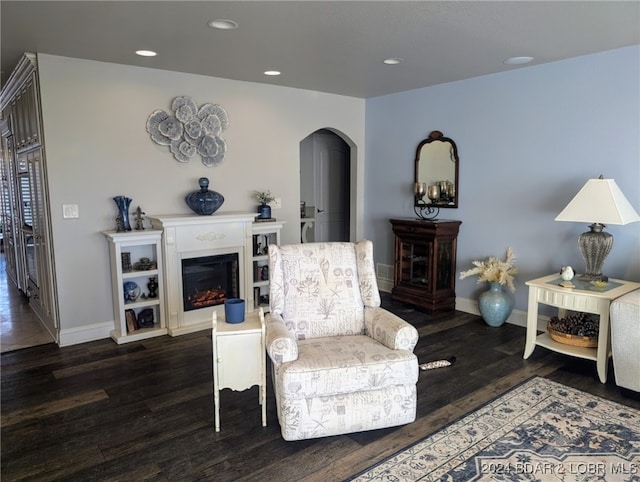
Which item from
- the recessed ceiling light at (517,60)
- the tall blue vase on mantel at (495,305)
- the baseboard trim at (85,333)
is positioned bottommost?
the baseboard trim at (85,333)

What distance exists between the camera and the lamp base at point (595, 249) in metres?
3.39

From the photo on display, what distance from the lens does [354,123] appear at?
5695 mm

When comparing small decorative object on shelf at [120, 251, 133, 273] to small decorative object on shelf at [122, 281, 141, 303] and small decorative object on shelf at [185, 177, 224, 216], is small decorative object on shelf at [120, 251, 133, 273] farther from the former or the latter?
small decorative object on shelf at [185, 177, 224, 216]

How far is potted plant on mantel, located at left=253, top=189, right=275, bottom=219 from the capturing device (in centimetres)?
485

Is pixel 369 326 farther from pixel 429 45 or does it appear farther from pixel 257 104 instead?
pixel 257 104

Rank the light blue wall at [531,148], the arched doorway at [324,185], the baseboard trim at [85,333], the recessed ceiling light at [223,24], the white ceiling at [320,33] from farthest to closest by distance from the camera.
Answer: the arched doorway at [324,185]
the baseboard trim at [85,333]
the light blue wall at [531,148]
the recessed ceiling light at [223,24]
the white ceiling at [320,33]

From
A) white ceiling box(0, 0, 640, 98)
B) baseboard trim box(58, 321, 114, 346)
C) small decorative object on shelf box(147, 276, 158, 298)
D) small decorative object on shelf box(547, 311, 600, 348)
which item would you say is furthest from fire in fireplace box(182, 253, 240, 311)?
small decorative object on shelf box(547, 311, 600, 348)

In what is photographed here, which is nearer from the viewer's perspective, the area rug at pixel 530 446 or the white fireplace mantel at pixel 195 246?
the area rug at pixel 530 446

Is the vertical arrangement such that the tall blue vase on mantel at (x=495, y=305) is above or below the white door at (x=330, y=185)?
below

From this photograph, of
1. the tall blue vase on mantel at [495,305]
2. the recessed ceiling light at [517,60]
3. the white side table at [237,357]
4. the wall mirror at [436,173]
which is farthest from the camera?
the wall mirror at [436,173]

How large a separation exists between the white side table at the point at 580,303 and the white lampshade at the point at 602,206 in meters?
0.49

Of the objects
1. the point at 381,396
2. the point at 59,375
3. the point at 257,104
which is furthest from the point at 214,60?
the point at 381,396

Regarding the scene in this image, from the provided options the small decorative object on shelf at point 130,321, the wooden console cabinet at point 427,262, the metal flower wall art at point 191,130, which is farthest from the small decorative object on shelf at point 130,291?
the wooden console cabinet at point 427,262

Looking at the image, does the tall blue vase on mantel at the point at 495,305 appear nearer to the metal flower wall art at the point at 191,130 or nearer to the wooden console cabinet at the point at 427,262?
the wooden console cabinet at the point at 427,262
